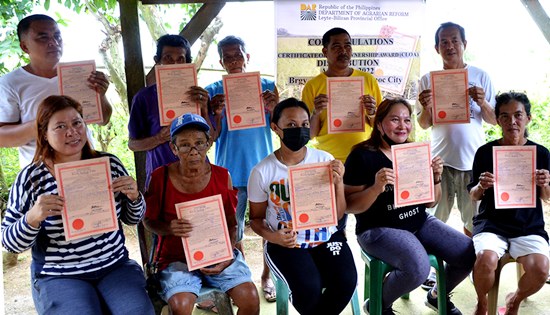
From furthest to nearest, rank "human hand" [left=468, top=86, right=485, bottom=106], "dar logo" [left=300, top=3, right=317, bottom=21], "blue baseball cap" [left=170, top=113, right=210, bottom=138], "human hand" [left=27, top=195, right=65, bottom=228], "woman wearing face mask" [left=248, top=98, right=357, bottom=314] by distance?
"dar logo" [left=300, top=3, right=317, bottom=21] → "human hand" [left=468, top=86, right=485, bottom=106] → "woman wearing face mask" [left=248, top=98, right=357, bottom=314] → "blue baseball cap" [left=170, top=113, right=210, bottom=138] → "human hand" [left=27, top=195, right=65, bottom=228]

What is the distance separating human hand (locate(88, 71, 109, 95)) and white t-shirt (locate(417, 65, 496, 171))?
2284 mm

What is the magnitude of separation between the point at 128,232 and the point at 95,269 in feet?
11.7

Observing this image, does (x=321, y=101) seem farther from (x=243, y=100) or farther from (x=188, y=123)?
(x=188, y=123)

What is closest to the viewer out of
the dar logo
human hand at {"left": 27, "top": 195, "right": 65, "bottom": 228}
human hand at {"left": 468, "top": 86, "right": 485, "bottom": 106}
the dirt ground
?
human hand at {"left": 27, "top": 195, "right": 65, "bottom": 228}

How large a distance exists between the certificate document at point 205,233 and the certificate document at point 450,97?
5.77 ft

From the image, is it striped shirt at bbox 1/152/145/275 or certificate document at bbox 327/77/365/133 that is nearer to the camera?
striped shirt at bbox 1/152/145/275

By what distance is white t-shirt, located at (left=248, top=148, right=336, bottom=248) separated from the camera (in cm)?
286

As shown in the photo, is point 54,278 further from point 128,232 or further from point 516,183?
point 128,232

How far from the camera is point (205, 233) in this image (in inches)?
101

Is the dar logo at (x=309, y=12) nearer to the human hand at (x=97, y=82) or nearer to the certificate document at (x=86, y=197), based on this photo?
the human hand at (x=97, y=82)

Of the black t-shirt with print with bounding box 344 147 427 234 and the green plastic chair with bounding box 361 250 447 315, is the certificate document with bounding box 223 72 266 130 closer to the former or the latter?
the black t-shirt with print with bounding box 344 147 427 234

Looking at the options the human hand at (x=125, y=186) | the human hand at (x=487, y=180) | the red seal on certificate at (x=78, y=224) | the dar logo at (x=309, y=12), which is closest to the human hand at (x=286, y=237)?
the human hand at (x=125, y=186)

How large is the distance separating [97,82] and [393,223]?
207 cm

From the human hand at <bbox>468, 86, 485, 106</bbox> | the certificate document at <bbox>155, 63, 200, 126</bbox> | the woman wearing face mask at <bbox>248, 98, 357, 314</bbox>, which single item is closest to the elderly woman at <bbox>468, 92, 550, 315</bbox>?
the human hand at <bbox>468, 86, 485, 106</bbox>
